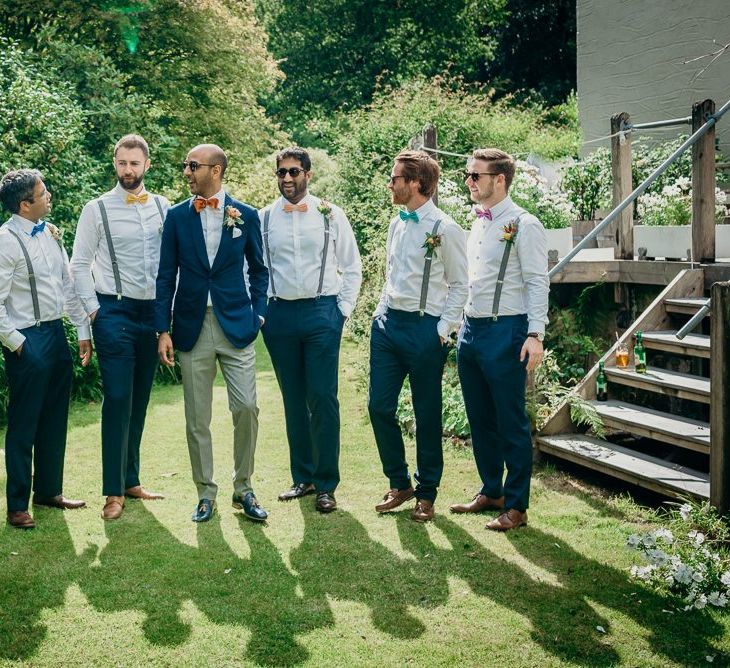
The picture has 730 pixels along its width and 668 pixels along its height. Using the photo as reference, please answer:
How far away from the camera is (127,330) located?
216 inches

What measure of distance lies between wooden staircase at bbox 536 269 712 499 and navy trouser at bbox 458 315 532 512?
89cm

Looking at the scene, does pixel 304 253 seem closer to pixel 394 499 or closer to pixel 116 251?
pixel 116 251

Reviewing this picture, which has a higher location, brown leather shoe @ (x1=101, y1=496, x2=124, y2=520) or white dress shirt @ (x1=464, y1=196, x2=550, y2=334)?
white dress shirt @ (x1=464, y1=196, x2=550, y2=334)

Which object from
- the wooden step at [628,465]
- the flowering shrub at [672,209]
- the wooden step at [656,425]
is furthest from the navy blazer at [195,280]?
the flowering shrub at [672,209]

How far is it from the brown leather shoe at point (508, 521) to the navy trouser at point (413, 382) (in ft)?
1.38

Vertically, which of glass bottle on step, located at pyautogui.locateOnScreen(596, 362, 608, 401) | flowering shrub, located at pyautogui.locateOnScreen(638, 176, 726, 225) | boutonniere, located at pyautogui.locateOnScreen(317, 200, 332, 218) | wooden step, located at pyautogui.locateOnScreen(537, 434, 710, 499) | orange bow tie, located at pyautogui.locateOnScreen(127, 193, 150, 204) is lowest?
wooden step, located at pyautogui.locateOnScreen(537, 434, 710, 499)

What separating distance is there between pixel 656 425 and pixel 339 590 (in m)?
2.59

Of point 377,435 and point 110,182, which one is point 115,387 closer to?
point 377,435

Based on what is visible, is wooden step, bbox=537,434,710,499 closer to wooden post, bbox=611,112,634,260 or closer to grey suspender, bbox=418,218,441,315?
grey suspender, bbox=418,218,441,315

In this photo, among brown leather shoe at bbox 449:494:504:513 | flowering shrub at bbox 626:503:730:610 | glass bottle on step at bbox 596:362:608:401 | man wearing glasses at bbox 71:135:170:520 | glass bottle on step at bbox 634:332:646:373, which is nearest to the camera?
flowering shrub at bbox 626:503:730:610

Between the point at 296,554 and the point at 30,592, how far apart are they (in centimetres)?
131

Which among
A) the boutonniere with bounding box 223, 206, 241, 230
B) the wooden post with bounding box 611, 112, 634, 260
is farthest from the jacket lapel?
the wooden post with bounding box 611, 112, 634, 260

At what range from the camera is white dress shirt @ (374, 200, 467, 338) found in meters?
5.23

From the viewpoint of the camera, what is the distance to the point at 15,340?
5.23 m
